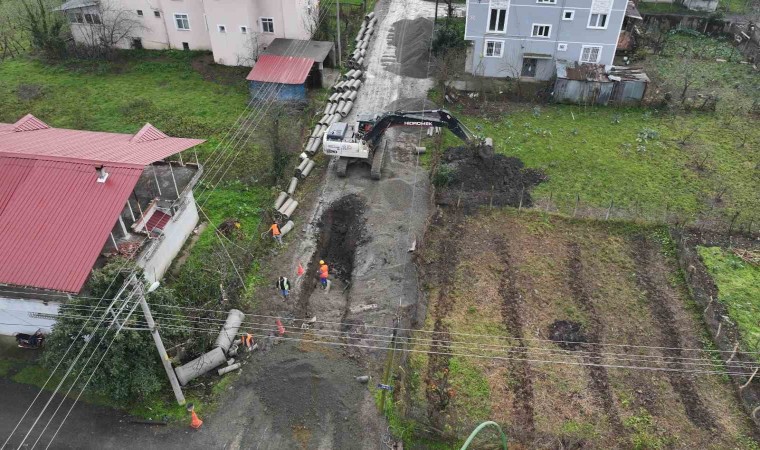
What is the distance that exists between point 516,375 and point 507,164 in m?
14.8

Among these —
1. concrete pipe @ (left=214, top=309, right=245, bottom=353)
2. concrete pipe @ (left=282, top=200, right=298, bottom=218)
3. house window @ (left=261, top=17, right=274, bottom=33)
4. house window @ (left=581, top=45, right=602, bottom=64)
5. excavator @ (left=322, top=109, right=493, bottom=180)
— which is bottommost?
concrete pipe @ (left=214, top=309, right=245, bottom=353)

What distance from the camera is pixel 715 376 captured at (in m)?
21.7

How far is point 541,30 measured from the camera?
39812mm

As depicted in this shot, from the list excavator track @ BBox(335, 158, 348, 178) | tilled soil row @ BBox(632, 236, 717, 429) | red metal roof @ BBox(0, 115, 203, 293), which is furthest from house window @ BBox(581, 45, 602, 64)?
red metal roof @ BBox(0, 115, 203, 293)

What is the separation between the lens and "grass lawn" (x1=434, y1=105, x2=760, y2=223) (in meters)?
30.7

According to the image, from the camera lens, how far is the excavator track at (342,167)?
31656mm

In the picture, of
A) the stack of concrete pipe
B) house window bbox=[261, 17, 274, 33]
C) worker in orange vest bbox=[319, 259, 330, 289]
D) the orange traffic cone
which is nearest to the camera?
the orange traffic cone

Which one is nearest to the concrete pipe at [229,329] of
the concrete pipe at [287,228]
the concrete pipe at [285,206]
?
the concrete pipe at [287,228]

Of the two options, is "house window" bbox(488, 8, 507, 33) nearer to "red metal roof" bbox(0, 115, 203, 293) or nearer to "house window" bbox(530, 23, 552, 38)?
"house window" bbox(530, 23, 552, 38)

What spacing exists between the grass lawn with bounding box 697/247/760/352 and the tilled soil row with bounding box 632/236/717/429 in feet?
8.06

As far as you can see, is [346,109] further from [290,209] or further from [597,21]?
[597,21]

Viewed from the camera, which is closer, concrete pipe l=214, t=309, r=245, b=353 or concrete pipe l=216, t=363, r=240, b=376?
concrete pipe l=216, t=363, r=240, b=376

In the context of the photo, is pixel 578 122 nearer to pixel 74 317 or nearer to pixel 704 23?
pixel 704 23

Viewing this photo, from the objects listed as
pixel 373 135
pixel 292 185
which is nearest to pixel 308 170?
pixel 292 185
